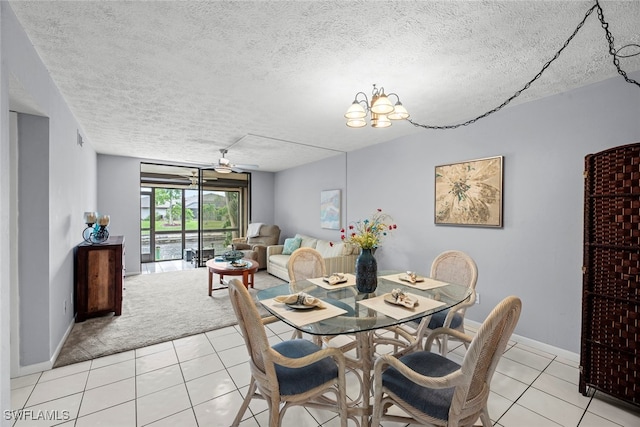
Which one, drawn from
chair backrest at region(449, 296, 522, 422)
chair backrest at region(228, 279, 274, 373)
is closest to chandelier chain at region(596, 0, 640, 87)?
chair backrest at region(449, 296, 522, 422)

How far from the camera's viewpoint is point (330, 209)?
219 inches

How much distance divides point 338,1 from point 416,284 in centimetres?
207

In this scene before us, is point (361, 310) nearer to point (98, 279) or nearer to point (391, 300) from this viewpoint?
point (391, 300)

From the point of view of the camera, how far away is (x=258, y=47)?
1.88 m

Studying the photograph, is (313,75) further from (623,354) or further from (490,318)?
(623,354)

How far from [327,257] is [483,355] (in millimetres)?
3526

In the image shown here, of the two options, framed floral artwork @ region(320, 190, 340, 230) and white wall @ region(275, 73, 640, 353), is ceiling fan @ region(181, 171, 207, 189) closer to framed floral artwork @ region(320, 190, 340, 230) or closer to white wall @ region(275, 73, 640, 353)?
framed floral artwork @ region(320, 190, 340, 230)

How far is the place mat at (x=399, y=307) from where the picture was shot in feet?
5.45

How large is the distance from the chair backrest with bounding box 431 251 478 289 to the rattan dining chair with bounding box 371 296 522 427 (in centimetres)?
114

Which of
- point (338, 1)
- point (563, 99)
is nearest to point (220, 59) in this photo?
point (338, 1)

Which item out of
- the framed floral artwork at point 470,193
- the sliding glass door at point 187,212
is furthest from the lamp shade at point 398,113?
the sliding glass door at point 187,212

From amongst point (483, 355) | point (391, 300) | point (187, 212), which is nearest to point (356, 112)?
point (391, 300)

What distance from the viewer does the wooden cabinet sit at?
330cm

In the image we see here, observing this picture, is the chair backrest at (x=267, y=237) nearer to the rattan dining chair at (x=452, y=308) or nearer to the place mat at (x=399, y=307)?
the rattan dining chair at (x=452, y=308)
